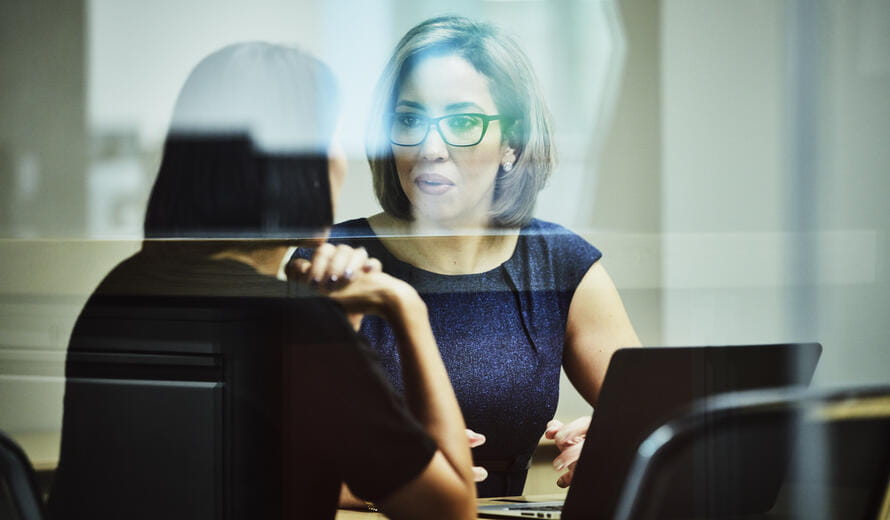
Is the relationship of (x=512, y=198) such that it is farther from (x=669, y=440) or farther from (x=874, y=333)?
(x=874, y=333)

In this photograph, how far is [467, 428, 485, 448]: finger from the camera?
1.41m

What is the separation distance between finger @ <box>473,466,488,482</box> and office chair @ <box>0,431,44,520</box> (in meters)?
0.56

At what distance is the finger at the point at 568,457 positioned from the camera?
4.71 feet

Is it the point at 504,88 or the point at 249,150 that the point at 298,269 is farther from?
the point at 504,88

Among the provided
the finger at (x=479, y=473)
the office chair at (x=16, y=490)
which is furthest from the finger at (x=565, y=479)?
the office chair at (x=16, y=490)

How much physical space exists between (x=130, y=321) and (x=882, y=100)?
44.4 inches

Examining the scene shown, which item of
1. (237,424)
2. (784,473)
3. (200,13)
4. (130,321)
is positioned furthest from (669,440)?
(200,13)

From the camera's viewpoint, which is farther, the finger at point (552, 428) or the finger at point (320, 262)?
the finger at point (552, 428)

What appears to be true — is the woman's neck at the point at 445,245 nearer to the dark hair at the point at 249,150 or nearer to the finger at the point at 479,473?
the dark hair at the point at 249,150

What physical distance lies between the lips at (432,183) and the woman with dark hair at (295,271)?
11cm

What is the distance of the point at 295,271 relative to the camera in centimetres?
135

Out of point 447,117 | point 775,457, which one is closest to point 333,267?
point 447,117

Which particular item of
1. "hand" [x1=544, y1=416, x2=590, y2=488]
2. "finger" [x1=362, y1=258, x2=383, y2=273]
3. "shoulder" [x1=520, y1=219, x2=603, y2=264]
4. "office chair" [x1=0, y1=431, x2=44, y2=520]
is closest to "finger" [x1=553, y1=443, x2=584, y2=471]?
"hand" [x1=544, y1=416, x2=590, y2=488]

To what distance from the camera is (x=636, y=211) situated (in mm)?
1435
